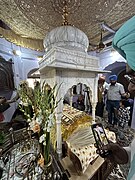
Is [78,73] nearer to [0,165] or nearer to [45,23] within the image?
[0,165]

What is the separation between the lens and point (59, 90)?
2.87ft

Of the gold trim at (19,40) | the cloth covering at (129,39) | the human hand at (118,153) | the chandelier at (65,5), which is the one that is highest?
the gold trim at (19,40)

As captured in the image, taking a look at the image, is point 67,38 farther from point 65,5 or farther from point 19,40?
point 19,40

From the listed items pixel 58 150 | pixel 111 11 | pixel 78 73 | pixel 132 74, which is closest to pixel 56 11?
pixel 111 11

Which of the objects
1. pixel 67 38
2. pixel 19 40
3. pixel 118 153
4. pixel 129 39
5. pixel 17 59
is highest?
pixel 19 40

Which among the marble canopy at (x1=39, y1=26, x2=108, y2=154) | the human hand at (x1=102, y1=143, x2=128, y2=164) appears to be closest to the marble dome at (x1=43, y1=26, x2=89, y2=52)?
the marble canopy at (x1=39, y1=26, x2=108, y2=154)

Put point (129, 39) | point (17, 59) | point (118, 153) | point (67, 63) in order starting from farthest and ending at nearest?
point (17, 59), point (67, 63), point (118, 153), point (129, 39)

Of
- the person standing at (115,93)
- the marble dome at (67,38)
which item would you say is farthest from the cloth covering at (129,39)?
the person standing at (115,93)

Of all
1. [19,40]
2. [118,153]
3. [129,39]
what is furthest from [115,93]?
[19,40]

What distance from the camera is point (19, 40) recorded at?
291 cm

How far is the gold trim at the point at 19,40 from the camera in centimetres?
248

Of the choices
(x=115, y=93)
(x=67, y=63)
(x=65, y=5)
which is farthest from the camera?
(x=115, y=93)

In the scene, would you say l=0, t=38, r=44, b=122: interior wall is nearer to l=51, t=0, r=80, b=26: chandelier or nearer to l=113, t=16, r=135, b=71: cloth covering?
l=51, t=0, r=80, b=26: chandelier

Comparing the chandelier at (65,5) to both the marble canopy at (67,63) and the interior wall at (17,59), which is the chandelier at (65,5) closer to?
the marble canopy at (67,63)
